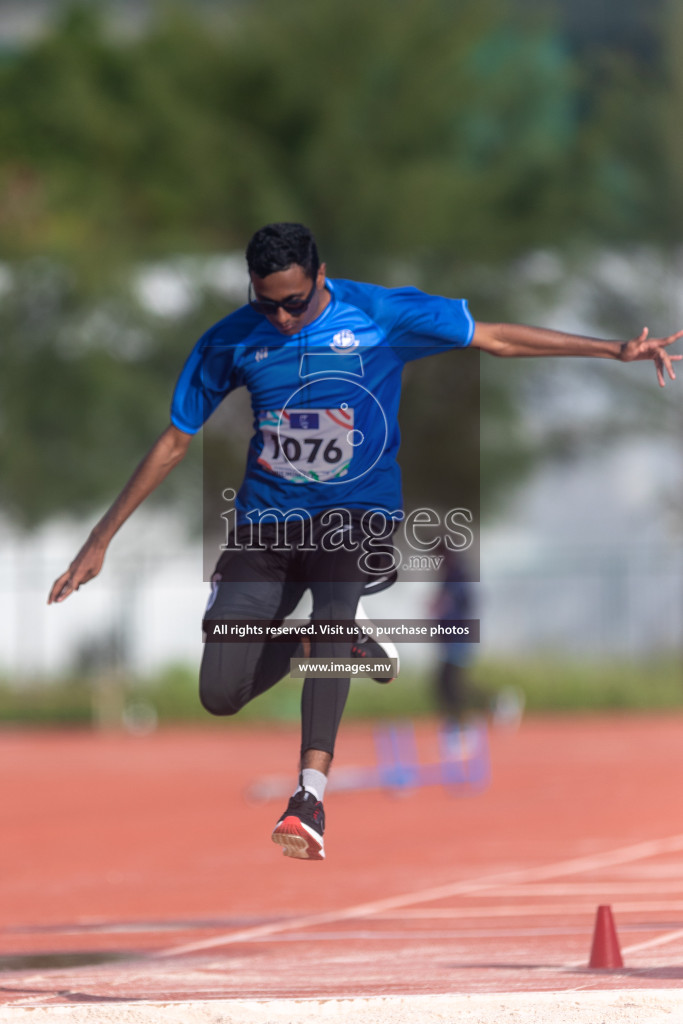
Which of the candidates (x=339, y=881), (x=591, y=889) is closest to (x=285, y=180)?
(x=339, y=881)

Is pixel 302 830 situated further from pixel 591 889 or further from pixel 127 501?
pixel 591 889

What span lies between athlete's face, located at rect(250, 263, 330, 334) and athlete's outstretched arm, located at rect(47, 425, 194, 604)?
611 mm

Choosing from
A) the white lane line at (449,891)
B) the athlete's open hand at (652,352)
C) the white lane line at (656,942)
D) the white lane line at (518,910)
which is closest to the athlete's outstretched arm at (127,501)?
the athlete's open hand at (652,352)

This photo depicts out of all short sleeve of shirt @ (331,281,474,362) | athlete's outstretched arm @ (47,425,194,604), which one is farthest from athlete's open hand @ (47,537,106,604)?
short sleeve of shirt @ (331,281,474,362)

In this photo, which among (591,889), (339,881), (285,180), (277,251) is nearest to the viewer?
(277,251)

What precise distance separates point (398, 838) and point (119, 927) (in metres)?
4.51

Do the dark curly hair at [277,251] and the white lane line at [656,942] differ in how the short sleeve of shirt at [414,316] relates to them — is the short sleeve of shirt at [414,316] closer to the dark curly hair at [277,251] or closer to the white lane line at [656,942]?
the dark curly hair at [277,251]

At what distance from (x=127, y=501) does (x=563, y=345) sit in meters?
1.73

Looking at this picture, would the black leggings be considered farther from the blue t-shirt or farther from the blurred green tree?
the blurred green tree

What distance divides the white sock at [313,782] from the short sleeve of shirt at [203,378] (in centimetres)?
135

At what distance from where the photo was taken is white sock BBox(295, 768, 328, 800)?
577 cm

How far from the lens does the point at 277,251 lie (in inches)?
224

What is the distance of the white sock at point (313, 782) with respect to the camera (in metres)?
5.77

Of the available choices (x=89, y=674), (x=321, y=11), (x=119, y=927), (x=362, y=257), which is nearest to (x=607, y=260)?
(x=362, y=257)
